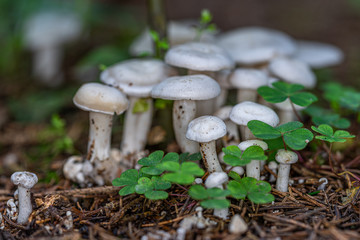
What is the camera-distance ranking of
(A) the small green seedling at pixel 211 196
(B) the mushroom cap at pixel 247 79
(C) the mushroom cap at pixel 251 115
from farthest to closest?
(B) the mushroom cap at pixel 247 79 → (C) the mushroom cap at pixel 251 115 → (A) the small green seedling at pixel 211 196

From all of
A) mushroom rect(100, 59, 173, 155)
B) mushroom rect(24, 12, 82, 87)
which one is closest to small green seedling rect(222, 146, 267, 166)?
mushroom rect(100, 59, 173, 155)

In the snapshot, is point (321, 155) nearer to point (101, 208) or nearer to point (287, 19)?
point (101, 208)

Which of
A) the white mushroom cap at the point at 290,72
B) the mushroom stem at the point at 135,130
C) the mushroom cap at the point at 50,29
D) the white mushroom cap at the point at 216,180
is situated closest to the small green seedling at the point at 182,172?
the white mushroom cap at the point at 216,180

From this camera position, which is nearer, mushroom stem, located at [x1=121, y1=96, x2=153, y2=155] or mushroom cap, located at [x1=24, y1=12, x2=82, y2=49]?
mushroom stem, located at [x1=121, y1=96, x2=153, y2=155]

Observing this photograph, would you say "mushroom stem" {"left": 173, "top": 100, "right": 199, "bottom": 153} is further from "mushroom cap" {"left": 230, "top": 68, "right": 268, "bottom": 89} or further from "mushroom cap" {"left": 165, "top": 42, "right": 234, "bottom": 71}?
"mushroom cap" {"left": 230, "top": 68, "right": 268, "bottom": 89}

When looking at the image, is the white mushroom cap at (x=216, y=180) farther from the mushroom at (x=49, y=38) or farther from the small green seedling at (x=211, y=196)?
the mushroom at (x=49, y=38)

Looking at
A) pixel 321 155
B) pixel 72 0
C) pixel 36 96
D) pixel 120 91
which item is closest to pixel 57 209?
pixel 120 91
